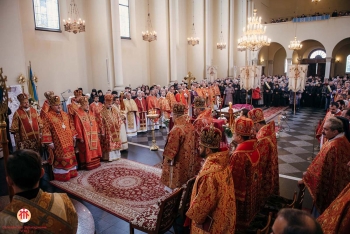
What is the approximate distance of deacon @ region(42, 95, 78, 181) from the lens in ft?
19.8

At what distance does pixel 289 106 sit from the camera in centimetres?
1770

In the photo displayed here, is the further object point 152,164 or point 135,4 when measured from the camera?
point 135,4

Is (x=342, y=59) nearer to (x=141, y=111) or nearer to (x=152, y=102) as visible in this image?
(x=152, y=102)

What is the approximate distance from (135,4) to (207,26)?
22.5 feet

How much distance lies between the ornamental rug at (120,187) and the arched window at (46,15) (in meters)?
7.84

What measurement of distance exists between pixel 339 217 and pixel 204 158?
128 centimetres

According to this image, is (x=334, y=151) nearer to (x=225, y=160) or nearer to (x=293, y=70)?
(x=225, y=160)

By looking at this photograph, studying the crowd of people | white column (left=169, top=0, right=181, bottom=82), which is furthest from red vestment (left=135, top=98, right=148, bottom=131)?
white column (left=169, top=0, right=181, bottom=82)

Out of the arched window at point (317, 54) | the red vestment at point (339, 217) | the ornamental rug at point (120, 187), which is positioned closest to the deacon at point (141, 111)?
the ornamental rug at point (120, 187)

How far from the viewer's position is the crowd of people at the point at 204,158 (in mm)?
2162

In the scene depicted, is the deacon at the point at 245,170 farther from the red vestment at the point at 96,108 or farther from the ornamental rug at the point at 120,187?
the red vestment at the point at 96,108

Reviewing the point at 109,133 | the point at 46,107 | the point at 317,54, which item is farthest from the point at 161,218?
the point at 317,54

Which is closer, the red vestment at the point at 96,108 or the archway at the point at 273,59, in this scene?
the red vestment at the point at 96,108

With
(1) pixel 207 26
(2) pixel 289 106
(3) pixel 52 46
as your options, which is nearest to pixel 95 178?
(3) pixel 52 46
